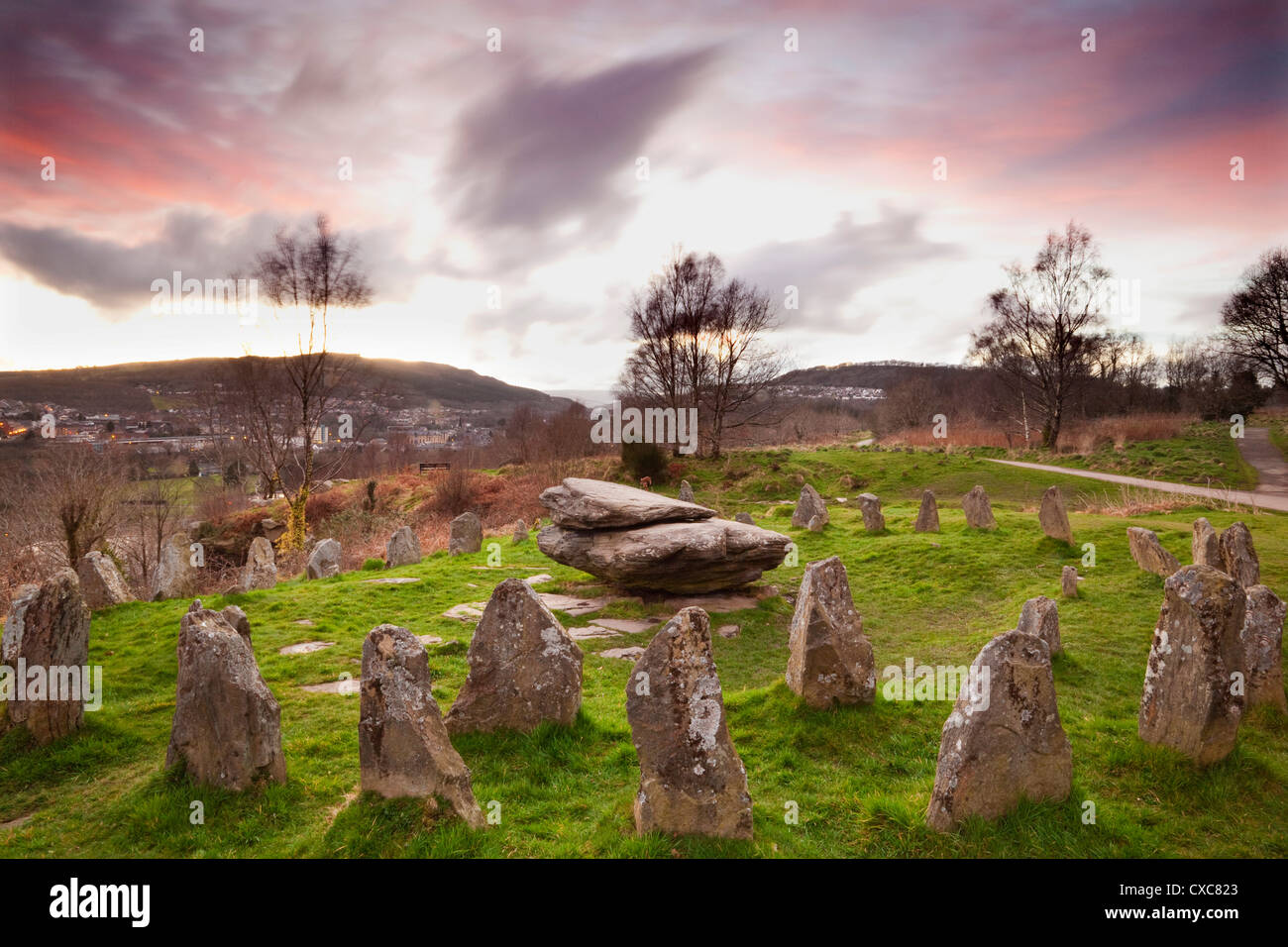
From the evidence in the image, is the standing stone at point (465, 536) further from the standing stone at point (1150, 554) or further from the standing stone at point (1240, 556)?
the standing stone at point (1240, 556)

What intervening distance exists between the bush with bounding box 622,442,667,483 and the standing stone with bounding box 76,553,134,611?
21123 millimetres

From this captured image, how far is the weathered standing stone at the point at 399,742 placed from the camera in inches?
168

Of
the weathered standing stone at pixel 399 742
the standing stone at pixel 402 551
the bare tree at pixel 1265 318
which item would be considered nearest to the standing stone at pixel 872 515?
the standing stone at pixel 402 551

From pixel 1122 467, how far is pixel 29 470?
132 feet

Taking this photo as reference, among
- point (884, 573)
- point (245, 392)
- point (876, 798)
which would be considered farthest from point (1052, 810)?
point (245, 392)

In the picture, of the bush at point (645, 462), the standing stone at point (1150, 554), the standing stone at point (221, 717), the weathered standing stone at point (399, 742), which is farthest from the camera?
the bush at point (645, 462)

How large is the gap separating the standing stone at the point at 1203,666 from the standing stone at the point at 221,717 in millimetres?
7418

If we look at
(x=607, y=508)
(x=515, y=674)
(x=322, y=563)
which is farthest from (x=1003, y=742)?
(x=322, y=563)

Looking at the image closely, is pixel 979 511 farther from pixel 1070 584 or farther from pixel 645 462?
pixel 645 462

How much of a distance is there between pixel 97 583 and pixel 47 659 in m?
6.53

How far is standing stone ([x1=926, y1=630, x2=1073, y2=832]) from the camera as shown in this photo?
4.17m

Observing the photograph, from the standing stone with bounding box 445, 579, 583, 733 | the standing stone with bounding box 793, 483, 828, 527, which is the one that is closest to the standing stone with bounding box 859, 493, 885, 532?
the standing stone with bounding box 793, 483, 828, 527

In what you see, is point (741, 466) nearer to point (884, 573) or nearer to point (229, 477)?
point (884, 573)

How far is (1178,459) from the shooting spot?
84.0ft
